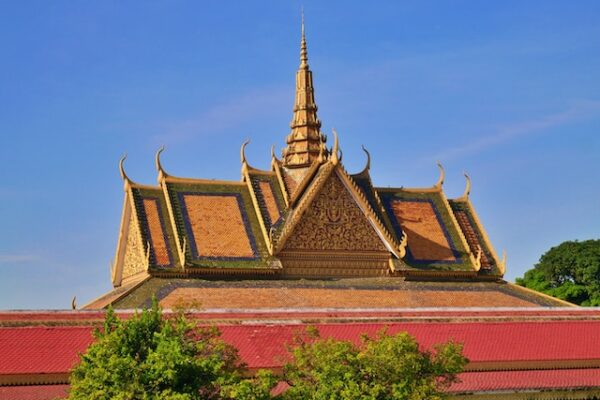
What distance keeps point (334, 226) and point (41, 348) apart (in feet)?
44.0

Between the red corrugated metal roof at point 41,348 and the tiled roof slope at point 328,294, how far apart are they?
657 centimetres

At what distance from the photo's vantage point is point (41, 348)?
2341 cm

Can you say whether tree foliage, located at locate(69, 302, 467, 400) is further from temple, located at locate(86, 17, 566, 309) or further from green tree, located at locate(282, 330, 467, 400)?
temple, located at locate(86, 17, 566, 309)

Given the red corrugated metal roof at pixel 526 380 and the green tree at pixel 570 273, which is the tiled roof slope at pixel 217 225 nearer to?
the red corrugated metal roof at pixel 526 380

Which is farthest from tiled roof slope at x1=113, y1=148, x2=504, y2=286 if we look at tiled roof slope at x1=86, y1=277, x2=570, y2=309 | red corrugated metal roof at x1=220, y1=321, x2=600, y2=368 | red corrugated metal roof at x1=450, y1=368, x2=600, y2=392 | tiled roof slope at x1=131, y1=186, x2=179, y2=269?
red corrugated metal roof at x1=450, y1=368, x2=600, y2=392

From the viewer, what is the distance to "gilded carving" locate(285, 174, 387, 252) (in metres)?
35.0

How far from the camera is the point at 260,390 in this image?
18625 mm

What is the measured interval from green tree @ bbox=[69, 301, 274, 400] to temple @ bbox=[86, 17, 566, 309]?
1243cm

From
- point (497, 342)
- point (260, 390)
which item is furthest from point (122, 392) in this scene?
point (497, 342)

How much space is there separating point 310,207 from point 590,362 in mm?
10520

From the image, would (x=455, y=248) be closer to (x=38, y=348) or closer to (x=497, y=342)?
(x=497, y=342)

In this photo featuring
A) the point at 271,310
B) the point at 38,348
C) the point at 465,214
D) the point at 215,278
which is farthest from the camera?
the point at 465,214

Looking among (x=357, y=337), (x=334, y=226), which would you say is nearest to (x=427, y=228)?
(x=334, y=226)

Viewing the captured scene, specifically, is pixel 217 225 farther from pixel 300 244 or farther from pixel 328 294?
pixel 328 294
